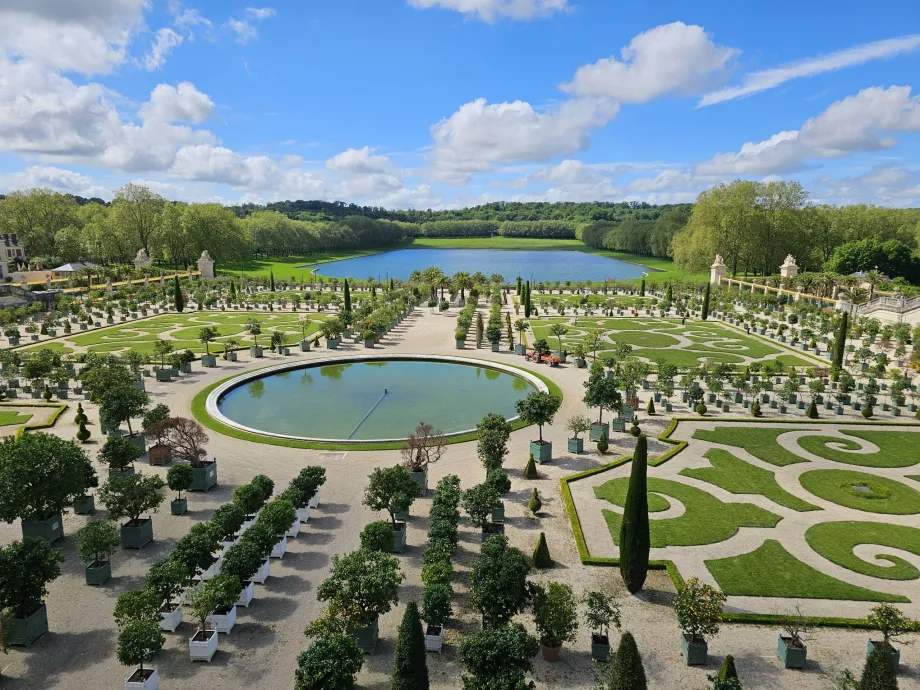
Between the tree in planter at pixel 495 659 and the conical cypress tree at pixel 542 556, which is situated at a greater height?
the tree in planter at pixel 495 659

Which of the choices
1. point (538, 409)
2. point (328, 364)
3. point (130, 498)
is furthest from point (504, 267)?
point (130, 498)

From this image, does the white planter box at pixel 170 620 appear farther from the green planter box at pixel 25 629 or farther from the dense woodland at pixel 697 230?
the dense woodland at pixel 697 230

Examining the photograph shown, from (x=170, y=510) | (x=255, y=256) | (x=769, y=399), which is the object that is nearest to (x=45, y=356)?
(x=170, y=510)

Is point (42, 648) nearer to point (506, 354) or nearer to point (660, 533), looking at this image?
point (660, 533)

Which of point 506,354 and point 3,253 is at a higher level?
point 3,253

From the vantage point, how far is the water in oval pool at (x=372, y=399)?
34.8 m

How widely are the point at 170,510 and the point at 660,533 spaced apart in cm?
1946

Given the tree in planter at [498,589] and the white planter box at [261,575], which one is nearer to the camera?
the tree in planter at [498,589]

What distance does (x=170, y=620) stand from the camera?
16.5m

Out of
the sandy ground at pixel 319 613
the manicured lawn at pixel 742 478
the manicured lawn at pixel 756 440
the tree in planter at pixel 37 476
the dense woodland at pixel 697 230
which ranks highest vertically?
the dense woodland at pixel 697 230

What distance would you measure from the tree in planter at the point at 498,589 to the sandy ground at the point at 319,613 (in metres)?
1.40

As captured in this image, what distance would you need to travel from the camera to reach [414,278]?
93000 millimetres

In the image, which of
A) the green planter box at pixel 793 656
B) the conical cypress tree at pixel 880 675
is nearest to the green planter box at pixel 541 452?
the green planter box at pixel 793 656

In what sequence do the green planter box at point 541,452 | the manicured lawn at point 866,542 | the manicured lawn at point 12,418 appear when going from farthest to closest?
the manicured lawn at point 12,418
the green planter box at point 541,452
the manicured lawn at point 866,542
